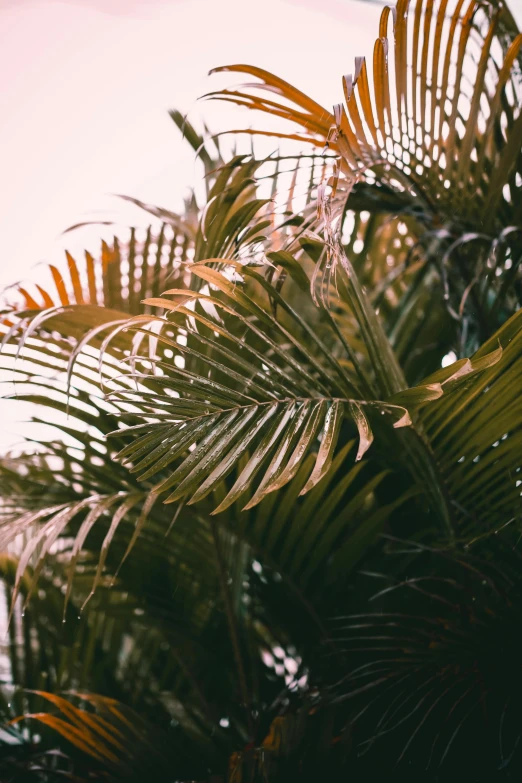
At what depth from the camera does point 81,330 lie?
2.41 ft

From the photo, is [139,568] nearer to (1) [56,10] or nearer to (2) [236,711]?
(2) [236,711]

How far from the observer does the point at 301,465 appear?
742 millimetres

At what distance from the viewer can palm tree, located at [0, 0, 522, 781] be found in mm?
521

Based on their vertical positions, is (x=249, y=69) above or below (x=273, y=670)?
above

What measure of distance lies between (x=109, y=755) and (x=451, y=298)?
76 centimetres

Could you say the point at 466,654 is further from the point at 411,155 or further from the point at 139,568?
the point at 411,155

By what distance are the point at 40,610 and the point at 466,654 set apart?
65cm

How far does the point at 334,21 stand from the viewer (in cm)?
134

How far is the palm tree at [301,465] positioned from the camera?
0.52m

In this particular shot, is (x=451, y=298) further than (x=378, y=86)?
Yes

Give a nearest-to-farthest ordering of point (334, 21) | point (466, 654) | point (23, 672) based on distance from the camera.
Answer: point (466, 654) → point (23, 672) → point (334, 21)

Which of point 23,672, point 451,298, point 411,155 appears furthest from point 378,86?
point 23,672

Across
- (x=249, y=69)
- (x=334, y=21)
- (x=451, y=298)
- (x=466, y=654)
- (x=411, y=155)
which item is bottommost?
(x=466, y=654)

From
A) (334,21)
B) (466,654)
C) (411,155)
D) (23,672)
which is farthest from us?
(334,21)
